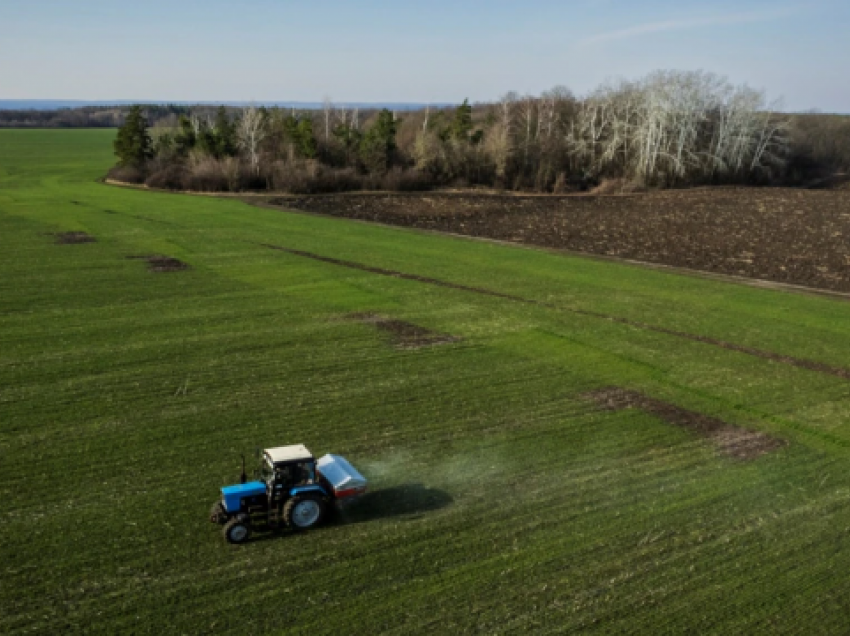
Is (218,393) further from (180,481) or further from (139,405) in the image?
(180,481)

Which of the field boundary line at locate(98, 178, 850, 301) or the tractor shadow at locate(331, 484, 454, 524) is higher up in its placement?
the tractor shadow at locate(331, 484, 454, 524)

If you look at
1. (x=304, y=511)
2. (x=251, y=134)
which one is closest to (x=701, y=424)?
(x=304, y=511)

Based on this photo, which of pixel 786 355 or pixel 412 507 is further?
pixel 786 355

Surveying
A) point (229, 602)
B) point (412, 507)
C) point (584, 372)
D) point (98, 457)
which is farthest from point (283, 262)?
point (229, 602)

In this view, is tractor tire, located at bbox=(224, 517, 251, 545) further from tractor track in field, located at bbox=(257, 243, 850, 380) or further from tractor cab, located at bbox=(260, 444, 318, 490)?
tractor track in field, located at bbox=(257, 243, 850, 380)

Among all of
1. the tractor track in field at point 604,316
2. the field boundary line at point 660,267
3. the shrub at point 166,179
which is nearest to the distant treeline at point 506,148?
the shrub at point 166,179

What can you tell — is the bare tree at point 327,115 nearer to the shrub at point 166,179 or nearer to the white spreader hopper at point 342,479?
the shrub at point 166,179

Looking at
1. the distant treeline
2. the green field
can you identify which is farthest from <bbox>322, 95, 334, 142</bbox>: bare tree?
the green field
